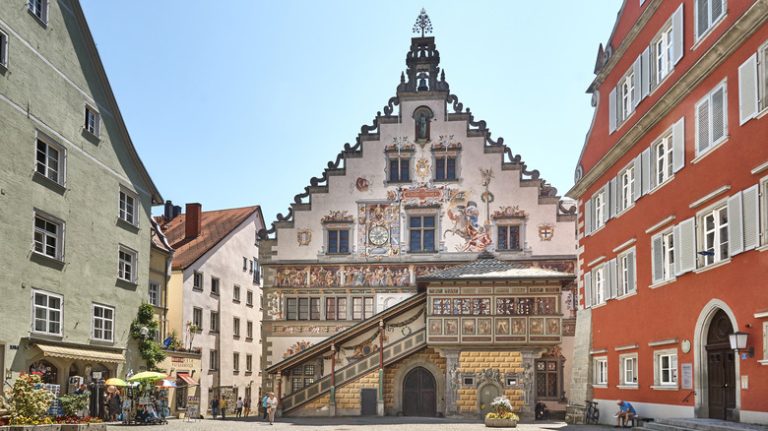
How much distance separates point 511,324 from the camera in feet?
124

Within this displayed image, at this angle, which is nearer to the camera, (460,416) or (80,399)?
(80,399)

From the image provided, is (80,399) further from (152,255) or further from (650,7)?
(650,7)

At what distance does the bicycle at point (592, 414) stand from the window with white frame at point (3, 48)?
2044cm

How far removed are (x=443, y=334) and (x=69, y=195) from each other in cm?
1645

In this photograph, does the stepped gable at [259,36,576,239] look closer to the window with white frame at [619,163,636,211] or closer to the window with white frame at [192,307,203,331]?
the window with white frame at [192,307,203,331]

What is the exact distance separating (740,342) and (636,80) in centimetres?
1053

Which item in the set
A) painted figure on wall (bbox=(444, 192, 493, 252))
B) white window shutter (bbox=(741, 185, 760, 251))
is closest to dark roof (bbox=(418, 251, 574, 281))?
painted figure on wall (bbox=(444, 192, 493, 252))

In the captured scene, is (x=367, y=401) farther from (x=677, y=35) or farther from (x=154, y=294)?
(x=677, y=35)

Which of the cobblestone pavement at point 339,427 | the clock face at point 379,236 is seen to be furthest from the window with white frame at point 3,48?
the clock face at point 379,236

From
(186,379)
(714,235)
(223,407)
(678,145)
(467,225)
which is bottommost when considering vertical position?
(223,407)

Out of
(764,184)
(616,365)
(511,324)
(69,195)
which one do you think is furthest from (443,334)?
(764,184)

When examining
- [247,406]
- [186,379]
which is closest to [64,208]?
[186,379]

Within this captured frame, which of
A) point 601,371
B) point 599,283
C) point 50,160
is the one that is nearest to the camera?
point 50,160

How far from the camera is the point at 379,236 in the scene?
43.8 meters
